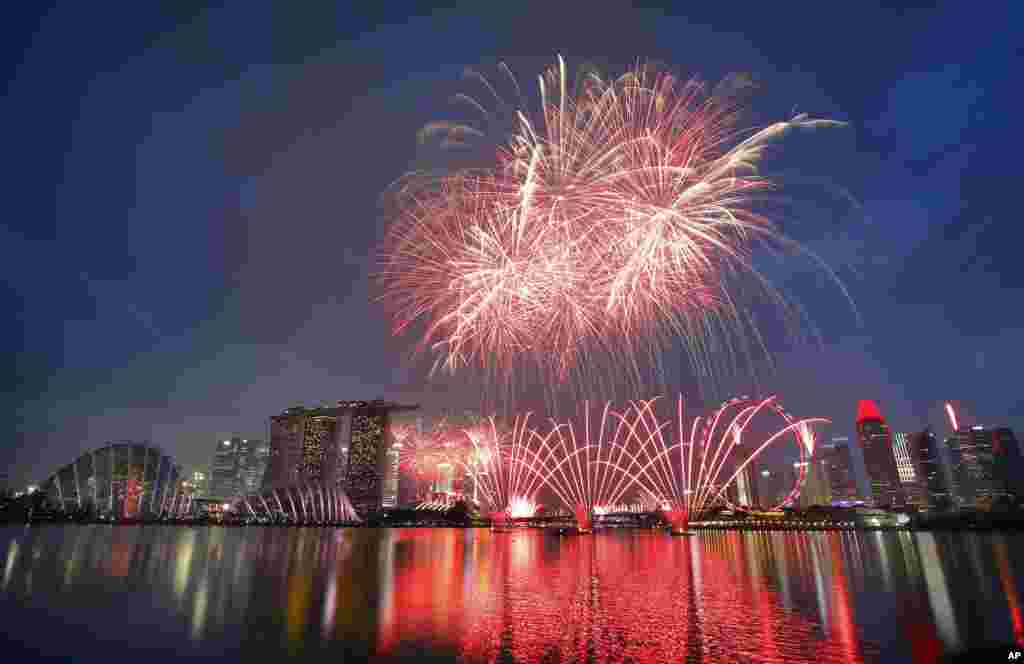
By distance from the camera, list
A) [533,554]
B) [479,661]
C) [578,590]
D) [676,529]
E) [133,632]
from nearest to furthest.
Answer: [479,661] < [133,632] < [578,590] < [533,554] < [676,529]

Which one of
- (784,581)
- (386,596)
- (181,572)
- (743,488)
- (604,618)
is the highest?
(743,488)

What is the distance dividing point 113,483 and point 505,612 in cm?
19026

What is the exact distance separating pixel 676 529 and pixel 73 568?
81.0 meters

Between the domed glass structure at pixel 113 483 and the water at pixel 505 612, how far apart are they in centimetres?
15097

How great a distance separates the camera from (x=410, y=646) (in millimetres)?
16344

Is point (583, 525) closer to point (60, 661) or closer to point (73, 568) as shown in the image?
point (73, 568)

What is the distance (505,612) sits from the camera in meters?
21.5

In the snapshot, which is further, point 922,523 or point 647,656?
point 922,523

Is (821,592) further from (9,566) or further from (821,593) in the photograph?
(9,566)

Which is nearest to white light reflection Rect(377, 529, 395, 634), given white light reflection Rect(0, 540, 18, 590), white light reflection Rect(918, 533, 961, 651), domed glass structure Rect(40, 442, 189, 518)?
white light reflection Rect(918, 533, 961, 651)

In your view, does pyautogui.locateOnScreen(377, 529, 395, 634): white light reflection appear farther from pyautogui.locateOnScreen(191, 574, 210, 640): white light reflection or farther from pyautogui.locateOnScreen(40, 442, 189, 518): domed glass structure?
pyautogui.locateOnScreen(40, 442, 189, 518): domed glass structure

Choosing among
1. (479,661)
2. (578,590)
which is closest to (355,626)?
(479,661)

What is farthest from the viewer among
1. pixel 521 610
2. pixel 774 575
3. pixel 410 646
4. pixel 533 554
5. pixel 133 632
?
pixel 533 554

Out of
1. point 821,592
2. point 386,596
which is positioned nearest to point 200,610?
point 386,596
